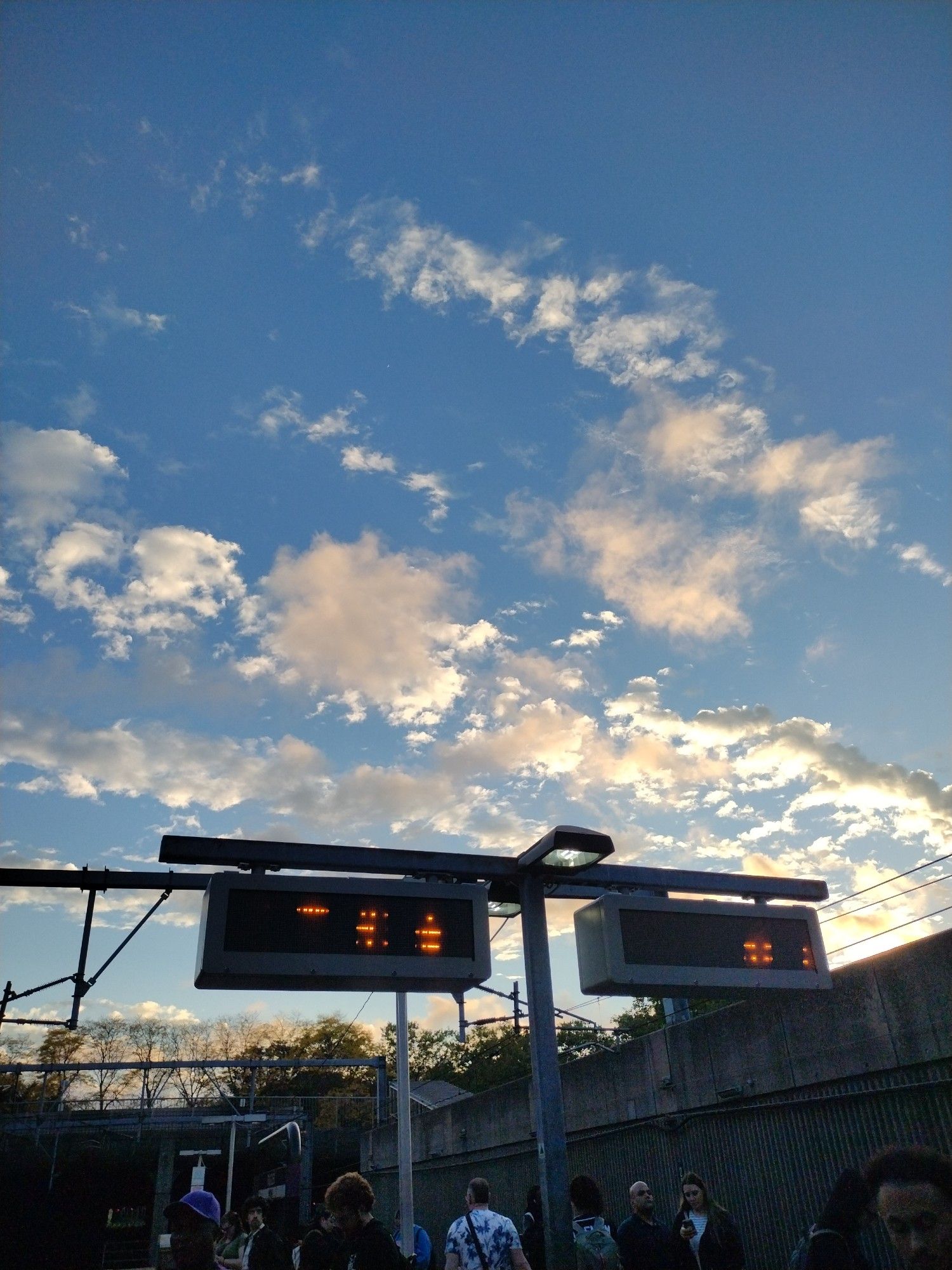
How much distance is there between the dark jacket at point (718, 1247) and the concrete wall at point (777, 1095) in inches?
77.6

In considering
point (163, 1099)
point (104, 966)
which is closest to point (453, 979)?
point (104, 966)

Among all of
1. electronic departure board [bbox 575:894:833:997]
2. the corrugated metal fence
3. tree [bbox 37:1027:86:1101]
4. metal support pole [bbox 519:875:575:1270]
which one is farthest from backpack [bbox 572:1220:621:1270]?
tree [bbox 37:1027:86:1101]

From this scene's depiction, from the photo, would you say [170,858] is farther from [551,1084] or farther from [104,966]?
[551,1084]

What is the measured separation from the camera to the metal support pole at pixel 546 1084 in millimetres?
8695

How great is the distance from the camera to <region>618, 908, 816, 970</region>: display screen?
32.1ft

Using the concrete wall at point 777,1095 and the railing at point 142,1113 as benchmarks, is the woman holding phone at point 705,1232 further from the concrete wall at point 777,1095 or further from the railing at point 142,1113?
the railing at point 142,1113

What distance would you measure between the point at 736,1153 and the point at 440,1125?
1445cm

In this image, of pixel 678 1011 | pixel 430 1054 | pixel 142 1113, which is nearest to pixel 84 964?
pixel 678 1011

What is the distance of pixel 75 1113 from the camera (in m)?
39.3

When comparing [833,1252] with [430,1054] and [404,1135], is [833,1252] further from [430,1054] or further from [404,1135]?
[430,1054]

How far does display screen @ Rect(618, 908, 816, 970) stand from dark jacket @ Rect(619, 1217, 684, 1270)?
8.35 ft

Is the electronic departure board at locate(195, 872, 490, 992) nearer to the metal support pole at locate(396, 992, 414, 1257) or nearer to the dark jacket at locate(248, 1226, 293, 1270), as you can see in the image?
the dark jacket at locate(248, 1226, 293, 1270)

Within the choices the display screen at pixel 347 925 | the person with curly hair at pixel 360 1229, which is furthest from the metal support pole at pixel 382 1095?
the person with curly hair at pixel 360 1229

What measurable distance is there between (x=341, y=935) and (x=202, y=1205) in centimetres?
406
